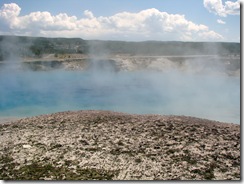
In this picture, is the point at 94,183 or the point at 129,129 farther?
the point at 129,129

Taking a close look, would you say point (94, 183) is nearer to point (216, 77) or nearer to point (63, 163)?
point (63, 163)

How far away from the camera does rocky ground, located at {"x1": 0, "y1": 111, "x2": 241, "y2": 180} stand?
18.5 ft

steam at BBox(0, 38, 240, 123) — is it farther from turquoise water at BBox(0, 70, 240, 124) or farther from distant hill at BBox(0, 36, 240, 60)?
distant hill at BBox(0, 36, 240, 60)

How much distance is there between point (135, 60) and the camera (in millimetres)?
35844

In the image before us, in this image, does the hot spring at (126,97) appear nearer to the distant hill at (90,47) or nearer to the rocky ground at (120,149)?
the rocky ground at (120,149)

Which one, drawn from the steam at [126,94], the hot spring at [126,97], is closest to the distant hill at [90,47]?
the steam at [126,94]

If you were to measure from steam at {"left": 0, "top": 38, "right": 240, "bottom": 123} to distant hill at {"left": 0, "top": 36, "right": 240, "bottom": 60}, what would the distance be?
8212 mm

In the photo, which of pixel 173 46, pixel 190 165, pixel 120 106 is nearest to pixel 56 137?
pixel 190 165

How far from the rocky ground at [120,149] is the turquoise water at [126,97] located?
189 inches

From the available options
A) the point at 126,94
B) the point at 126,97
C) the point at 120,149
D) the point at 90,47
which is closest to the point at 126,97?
the point at 126,97

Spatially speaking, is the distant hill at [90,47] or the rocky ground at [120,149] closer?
the rocky ground at [120,149]

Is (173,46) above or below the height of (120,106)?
above

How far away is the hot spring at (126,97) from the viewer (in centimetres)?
1437

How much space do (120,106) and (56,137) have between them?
26.8 ft
